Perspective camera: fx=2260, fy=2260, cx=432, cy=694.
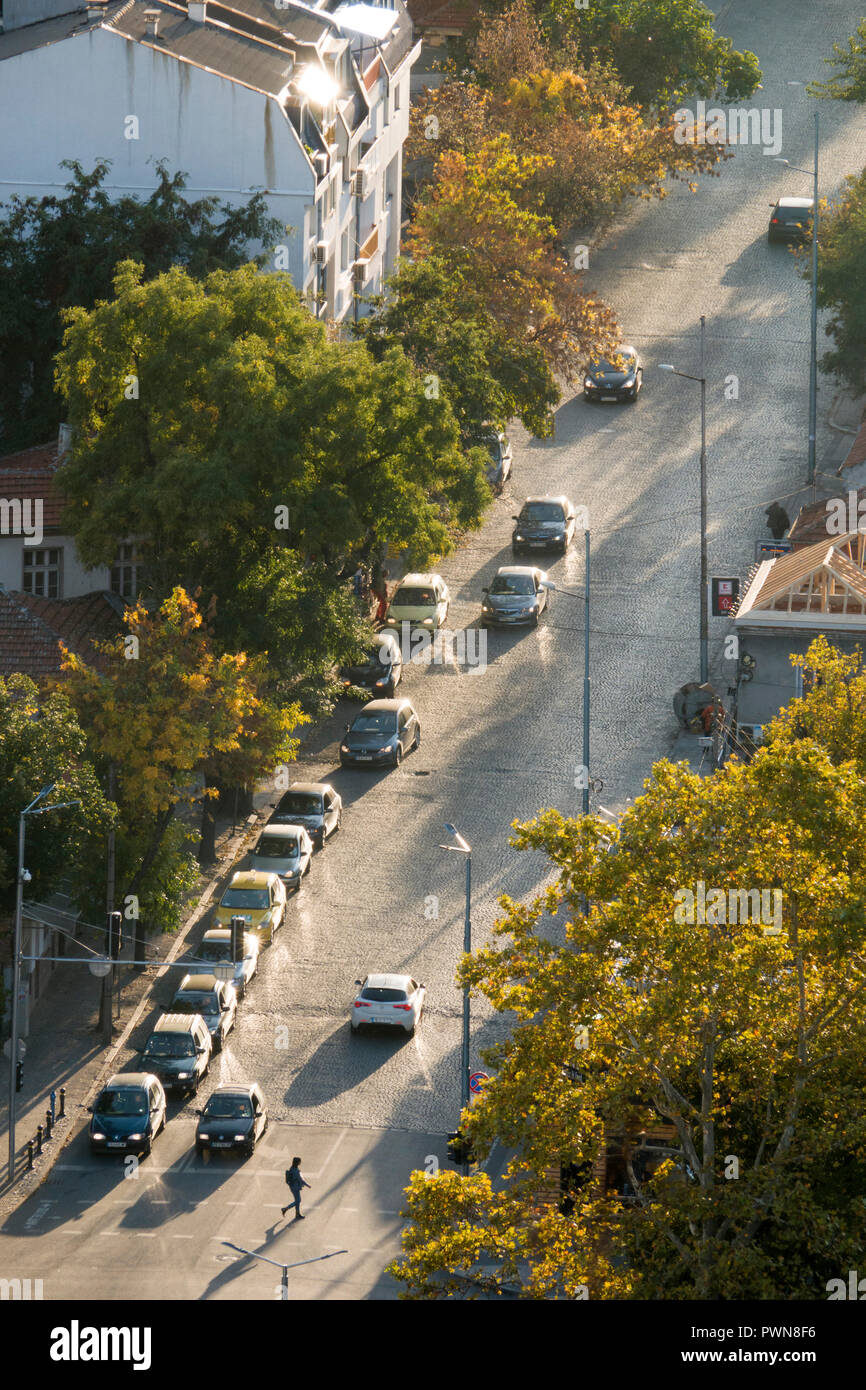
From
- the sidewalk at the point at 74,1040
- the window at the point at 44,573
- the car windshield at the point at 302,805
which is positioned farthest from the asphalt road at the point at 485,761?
the window at the point at 44,573

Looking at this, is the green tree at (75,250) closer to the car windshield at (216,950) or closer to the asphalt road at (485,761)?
the asphalt road at (485,761)

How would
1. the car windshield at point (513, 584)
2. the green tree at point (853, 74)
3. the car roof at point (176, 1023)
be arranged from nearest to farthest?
the car roof at point (176, 1023), the car windshield at point (513, 584), the green tree at point (853, 74)

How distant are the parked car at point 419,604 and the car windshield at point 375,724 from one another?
284 inches

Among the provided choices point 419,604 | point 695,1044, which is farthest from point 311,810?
point 695,1044

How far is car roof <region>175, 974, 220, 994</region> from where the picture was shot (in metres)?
57.1

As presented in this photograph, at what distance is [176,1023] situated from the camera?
55.4 m

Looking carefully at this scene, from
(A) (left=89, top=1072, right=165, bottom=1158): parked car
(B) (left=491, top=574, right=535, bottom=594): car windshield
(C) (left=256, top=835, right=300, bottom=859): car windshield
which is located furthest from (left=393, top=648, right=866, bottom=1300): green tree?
(B) (left=491, top=574, right=535, bottom=594): car windshield

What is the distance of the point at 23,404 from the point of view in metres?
79.5

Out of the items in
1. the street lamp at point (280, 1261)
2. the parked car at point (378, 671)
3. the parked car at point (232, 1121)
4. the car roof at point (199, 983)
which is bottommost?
the street lamp at point (280, 1261)

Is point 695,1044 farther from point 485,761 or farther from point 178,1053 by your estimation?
point 485,761

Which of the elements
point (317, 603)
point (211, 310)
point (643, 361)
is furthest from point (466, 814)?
point (643, 361)

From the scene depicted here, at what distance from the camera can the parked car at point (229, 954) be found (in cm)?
5850

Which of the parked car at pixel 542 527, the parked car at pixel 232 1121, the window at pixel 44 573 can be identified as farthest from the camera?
the parked car at pixel 542 527

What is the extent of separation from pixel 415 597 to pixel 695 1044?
40.9m
